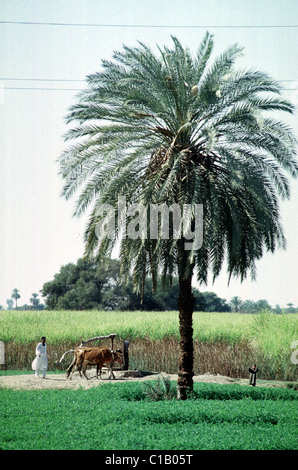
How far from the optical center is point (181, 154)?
12031 millimetres

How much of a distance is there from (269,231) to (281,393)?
4.51m

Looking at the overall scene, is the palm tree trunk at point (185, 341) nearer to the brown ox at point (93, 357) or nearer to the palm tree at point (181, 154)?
the palm tree at point (181, 154)

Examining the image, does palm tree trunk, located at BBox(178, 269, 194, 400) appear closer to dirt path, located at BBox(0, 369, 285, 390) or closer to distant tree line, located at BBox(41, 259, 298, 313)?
dirt path, located at BBox(0, 369, 285, 390)

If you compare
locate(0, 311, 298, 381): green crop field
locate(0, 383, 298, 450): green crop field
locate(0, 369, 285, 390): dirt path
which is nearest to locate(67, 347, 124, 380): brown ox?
locate(0, 369, 285, 390): dirt path

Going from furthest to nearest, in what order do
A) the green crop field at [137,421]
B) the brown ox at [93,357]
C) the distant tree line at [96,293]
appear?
the distant tree line at [96,293], the brown ox at [93,357], the green crop field at [137,421]

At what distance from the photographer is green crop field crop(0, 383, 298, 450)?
861cm

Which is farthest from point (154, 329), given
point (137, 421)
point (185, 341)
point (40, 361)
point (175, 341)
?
point (137, 421)

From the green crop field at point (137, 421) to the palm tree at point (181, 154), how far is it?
6.40ft

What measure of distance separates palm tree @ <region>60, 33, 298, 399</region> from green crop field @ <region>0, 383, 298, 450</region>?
1.95 metres

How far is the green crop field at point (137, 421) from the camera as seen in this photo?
8.61 meters

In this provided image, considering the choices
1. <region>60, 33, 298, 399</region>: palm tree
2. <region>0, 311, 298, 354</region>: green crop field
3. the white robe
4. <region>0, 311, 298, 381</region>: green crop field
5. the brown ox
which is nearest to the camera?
<region>60, 33, 298, 399</region>: palm tree

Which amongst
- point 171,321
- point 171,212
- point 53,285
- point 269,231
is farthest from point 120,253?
point 53,285

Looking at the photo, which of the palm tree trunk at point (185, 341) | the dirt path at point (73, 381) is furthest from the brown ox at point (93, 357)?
the palm tree trunk at point (185, 341)

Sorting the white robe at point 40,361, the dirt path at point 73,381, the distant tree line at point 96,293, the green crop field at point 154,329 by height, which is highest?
the distant tree line at point 96,293
